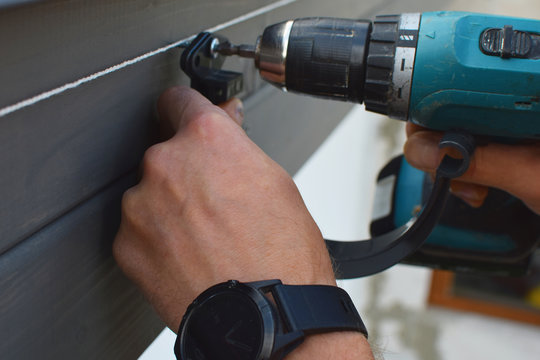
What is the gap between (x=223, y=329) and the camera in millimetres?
487

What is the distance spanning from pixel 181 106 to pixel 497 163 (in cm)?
43

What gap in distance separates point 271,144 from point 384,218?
26 cm

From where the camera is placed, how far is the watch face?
478 mm

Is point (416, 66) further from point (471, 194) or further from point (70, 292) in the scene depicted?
point (70, 292)

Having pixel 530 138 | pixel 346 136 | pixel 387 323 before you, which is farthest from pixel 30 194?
pixel 387 323

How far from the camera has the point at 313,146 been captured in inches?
54.8

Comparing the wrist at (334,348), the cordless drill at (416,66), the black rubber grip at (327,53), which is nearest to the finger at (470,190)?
the cordless drill at (416,66)

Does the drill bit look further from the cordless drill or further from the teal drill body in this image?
the teal drill body

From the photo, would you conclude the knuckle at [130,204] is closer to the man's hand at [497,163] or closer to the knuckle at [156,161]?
the knuckle at [156,161]

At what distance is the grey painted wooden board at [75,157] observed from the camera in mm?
415

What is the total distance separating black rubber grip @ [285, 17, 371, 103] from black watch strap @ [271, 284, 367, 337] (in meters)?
0.24

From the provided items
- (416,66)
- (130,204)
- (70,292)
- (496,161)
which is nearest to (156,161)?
(130,204)

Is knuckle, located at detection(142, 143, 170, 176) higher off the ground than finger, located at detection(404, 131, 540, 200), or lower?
higher

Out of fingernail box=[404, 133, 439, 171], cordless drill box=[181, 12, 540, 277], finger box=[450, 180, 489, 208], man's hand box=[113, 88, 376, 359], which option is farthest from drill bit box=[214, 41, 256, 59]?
finger box=[450, 180, 489, 208]
